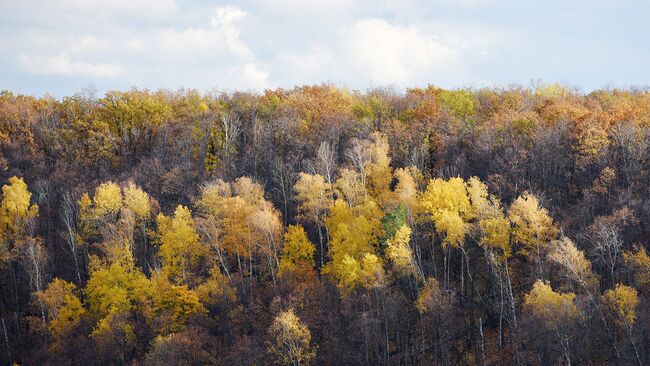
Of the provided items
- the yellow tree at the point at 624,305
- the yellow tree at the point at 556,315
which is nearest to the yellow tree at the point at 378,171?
the yellow tree at the point at 556,315

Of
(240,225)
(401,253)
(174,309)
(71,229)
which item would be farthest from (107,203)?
(401,253)

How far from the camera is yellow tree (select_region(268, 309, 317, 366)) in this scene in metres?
53.8

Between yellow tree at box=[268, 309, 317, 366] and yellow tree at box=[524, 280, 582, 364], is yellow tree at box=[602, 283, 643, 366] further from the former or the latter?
yellow tree at box=[268, 309, 317, 366]

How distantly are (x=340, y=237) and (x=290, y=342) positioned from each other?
1427 cm

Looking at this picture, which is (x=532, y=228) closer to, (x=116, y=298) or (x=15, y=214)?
(x=116, y=298)

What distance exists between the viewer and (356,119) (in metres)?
90.4

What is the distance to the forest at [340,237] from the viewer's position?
54.2 metres

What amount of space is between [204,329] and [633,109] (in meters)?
55.4

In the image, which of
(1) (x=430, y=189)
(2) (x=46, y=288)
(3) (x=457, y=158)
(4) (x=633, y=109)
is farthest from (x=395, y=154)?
(2) (x=46, y=288)

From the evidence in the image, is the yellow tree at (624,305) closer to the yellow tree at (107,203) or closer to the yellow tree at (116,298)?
the yellow tree at (116,298)

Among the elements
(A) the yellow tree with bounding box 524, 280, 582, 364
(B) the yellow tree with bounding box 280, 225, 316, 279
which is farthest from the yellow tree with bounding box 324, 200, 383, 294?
(A) the yellow tree with bounding box 524, 280, 582, 364

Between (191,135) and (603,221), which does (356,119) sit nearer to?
(191,135)

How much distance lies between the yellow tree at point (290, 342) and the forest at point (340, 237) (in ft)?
0.66

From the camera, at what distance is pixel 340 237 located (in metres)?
64.9
